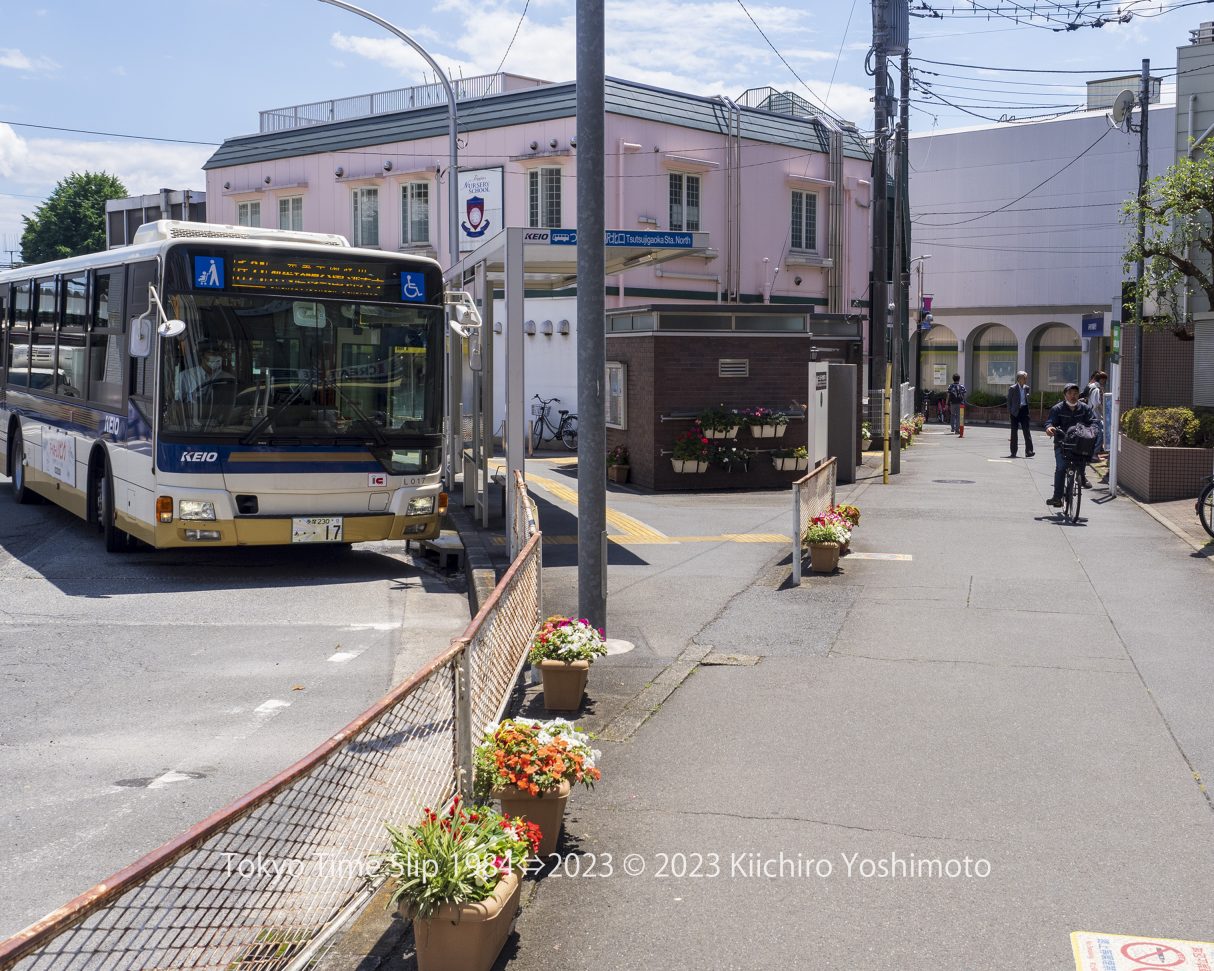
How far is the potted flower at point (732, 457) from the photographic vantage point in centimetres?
2120

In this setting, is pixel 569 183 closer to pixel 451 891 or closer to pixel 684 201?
pixel 684 201

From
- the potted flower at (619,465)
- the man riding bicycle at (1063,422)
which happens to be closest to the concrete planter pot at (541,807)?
the man riding bicycle at (1063,422)

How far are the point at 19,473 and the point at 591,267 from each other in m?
12.5

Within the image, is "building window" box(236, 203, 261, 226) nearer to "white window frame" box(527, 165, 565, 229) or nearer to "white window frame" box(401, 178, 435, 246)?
"white window frame" box(401, 178, 435, 246)

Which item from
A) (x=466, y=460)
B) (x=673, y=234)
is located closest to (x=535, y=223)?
(x=466, y=460)

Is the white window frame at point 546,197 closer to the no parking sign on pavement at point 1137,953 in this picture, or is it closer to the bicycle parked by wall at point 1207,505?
the bicycle parked by wall at point 1207,505

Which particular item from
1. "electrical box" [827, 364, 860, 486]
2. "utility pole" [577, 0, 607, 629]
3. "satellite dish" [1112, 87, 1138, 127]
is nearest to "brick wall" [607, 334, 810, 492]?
"electrical box" [827, 364, 860, 486]

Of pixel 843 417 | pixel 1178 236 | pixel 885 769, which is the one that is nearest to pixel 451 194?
pixel 843 417

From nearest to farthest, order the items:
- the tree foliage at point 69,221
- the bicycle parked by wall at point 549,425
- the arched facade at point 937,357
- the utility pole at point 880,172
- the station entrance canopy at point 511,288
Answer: the station entrance canopy at point 511,288 → the utility pole at point 880,172 → the bicycle parked by wall at point 549,425 → the arched facade at point 937,357 → the tree foliage at point 69,221

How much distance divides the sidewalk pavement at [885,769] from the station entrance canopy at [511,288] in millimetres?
1790

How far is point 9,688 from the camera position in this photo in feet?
27.8

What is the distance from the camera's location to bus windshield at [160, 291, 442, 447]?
39.7ft

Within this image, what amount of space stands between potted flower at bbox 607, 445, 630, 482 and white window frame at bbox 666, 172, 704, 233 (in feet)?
40.7

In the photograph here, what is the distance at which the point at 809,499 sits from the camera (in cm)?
1398
